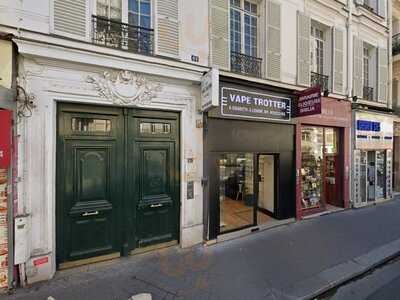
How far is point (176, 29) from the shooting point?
4.89m

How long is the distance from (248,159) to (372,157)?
5994mm

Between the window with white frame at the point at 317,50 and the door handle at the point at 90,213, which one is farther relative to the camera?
the window with white frame at the point at 317,50

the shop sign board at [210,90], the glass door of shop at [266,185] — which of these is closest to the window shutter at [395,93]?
the glass door of shop at [266,185]

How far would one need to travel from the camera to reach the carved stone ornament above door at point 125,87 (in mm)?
4180

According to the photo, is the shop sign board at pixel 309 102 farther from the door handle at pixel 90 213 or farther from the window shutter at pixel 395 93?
the window shutter at pixel 395 93

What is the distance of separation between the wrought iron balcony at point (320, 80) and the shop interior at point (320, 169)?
48.7 inches

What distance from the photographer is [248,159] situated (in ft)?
20.3

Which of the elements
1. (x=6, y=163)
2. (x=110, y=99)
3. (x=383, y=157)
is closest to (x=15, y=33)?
(x=110, y=99)

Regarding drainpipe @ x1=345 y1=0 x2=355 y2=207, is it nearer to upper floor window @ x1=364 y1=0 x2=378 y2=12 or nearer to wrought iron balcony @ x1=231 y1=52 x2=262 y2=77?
upper floor window @ x1=364 y1=0 x2=378 y2=12

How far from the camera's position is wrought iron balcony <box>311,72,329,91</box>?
7.43 m

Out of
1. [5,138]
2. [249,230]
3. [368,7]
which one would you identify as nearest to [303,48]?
[368,7]

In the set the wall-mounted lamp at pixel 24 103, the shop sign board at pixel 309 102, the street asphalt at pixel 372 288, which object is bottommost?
the street asphalt at pixel 372 288

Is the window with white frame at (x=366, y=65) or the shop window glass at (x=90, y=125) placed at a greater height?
the window with white frame at (x=366, y=65)

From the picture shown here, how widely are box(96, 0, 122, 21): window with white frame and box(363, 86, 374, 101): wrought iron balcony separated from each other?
8538 millimetres
